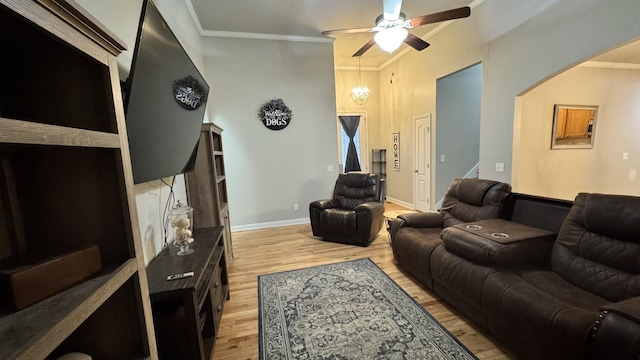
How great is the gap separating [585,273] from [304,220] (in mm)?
3764

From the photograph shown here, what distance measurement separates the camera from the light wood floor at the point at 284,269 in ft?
5.66

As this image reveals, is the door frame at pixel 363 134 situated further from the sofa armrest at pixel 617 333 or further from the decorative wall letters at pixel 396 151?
the sofa armrest at pixel 617 333

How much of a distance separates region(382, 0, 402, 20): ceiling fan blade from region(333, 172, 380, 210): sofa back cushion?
7.04 feet

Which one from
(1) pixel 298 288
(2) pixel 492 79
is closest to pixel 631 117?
(2) pixel 492 79

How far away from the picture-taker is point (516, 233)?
6.08ft

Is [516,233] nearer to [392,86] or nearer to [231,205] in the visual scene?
[231,205]

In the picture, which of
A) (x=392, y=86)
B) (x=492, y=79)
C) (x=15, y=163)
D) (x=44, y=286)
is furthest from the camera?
(x=392, y=86)

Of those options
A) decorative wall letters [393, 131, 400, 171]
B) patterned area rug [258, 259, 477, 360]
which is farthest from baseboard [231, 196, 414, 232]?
decorative wall letters [393, 131, 400, 171]

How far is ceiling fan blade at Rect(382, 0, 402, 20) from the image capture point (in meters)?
2.28

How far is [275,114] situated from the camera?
438 cm

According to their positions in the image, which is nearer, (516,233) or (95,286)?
(95,286)

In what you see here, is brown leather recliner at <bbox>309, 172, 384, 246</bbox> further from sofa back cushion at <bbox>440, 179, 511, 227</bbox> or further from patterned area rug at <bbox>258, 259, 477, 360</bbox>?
sofa back cushion at <bbox>440, 179, 511, 227</bbox>

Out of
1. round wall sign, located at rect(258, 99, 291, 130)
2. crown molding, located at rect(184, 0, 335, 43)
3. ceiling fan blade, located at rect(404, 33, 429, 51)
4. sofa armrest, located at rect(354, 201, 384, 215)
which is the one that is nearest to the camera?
ceiling fan blade, located at rect(404, 33, 429, 51)

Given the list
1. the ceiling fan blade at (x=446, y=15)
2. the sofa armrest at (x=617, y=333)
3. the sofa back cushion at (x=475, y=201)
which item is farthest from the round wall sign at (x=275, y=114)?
the sofa armrest at (x=617, y=333)
